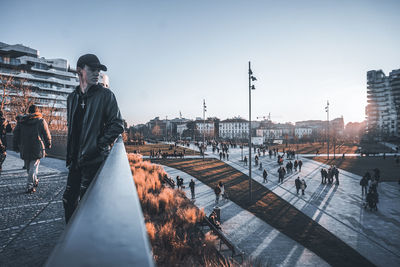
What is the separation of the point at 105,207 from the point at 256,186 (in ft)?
63.6

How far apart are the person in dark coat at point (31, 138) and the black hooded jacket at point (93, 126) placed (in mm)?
3534

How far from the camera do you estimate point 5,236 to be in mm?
3490

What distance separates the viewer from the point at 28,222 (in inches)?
159

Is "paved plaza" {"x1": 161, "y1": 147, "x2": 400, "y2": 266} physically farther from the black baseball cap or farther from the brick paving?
the black baseball cap

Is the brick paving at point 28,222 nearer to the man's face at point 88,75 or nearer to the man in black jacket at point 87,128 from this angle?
the man in black jacket at point 87,128

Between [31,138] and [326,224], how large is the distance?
12578 millimetres

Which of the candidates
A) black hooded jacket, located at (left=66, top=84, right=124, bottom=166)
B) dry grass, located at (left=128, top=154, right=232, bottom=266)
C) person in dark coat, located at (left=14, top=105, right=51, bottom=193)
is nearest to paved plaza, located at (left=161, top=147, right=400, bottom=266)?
dry grass, located at (left=128, top=154, right=232, bottom=266)

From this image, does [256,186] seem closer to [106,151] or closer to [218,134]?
[106,151]

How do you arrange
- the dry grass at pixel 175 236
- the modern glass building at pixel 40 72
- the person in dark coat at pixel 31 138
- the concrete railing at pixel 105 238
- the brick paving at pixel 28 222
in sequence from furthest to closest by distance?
the modern glass building at pixel 40 72 → the person in dark coat at pixel 31 138 → the dry grass at pixel 175 236 → the brick paving at pixel 28 222 → the concrete railing at pixel 105 238

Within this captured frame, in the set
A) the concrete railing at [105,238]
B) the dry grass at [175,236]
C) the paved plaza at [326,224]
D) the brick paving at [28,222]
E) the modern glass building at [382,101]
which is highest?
the modern glass building at [382,101]

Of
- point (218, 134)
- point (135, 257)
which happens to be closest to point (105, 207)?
point (135, 257)

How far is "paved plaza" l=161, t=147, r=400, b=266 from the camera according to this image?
27.7ft

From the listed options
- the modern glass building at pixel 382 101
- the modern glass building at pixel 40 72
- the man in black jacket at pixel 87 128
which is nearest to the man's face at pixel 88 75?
the man in black jacket at pixel 87 128

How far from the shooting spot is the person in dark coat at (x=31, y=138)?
5641 mm
